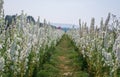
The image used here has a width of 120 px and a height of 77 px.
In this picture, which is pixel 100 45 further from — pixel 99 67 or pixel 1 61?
pixel 1 61

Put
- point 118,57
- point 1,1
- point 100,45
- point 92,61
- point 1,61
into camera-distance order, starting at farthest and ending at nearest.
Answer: point 92,61 < point 100,45 < point 1,1 < point 118,57 < point 1,61

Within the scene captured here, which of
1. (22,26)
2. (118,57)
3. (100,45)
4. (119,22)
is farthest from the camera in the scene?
(100,45)

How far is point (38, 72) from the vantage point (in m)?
11.5

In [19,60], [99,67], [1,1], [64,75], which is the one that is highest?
[1,1]

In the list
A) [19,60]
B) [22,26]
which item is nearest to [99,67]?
[22,26]

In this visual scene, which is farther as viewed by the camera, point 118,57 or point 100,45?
point 100,45

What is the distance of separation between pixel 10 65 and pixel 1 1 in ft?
5.16

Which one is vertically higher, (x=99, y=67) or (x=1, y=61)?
(x=1, y=61)

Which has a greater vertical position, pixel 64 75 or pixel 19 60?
pixel 19 60

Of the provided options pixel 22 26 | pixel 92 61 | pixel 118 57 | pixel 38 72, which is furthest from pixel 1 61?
pixel 92 61

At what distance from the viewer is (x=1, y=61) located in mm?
6211

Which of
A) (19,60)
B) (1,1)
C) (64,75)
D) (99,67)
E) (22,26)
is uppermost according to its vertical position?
(1,1)

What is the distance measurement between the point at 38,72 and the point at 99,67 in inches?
83.1

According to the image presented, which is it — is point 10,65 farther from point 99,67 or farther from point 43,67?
point 43,67
